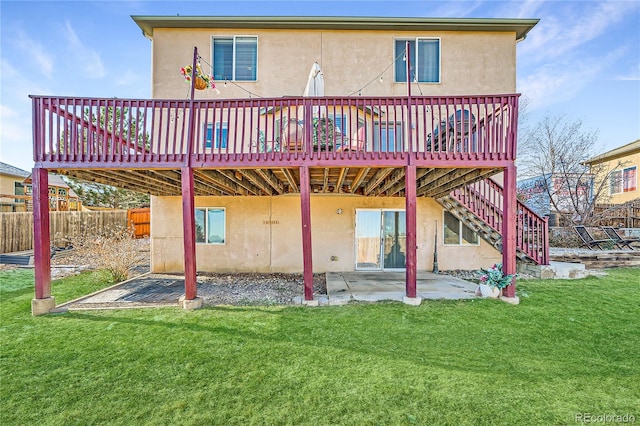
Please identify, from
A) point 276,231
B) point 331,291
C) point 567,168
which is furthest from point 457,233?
point 567,168

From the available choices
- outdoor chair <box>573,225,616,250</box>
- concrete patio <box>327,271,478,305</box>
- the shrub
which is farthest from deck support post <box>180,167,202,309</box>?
outdoor chair <box>573,225,616,250</box>

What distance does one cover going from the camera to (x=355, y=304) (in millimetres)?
5453

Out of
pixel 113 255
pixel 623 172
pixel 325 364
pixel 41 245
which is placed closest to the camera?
pixel 325 364

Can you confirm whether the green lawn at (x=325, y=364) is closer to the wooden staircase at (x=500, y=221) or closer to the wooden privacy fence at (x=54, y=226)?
the wooden staircase at (x=500, y=221)

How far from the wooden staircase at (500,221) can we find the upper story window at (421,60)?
145 inches

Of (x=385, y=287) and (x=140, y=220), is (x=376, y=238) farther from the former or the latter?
(x=140, y=220)

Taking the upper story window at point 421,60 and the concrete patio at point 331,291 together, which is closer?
the concrete patio at point 331,291

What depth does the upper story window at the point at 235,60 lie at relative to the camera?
350 inches

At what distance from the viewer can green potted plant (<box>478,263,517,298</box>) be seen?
5488mm

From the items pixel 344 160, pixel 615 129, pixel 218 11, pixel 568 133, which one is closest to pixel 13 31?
pixel 218 11

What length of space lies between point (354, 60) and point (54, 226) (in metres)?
14.1

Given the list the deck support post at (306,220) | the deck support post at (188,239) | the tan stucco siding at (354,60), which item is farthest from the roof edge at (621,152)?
the deck support post at (188,239)

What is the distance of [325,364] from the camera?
10.8ft

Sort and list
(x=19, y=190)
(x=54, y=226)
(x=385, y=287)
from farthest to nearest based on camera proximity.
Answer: (x=19, y=190) < (x=54, y=226) < (x=385, y=287)
